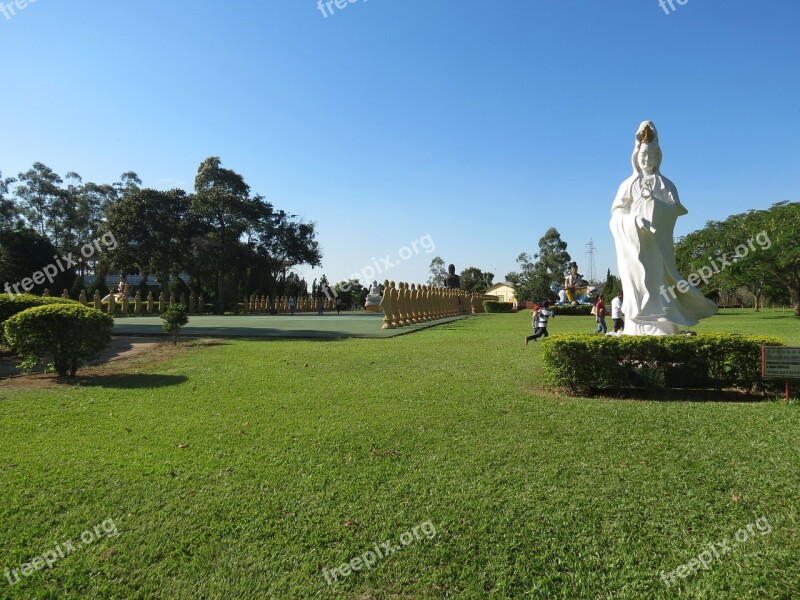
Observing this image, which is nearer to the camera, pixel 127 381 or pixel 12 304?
pixel 127 381

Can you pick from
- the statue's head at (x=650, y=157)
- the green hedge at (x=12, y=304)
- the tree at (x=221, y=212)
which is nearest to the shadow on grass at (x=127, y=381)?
the green hedge at (x=12, y=304)

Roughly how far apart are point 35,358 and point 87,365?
73.5 inches

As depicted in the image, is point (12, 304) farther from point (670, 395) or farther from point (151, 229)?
point (151, 229)

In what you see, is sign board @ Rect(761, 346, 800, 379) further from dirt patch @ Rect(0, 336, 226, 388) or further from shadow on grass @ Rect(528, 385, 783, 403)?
dirt patch @ Rect(0, 336, 226, 388)

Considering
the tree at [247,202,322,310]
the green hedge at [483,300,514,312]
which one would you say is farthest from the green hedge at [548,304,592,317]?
the tree at [247,202,322,310]

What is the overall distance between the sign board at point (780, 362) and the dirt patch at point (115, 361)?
9249 millimetres

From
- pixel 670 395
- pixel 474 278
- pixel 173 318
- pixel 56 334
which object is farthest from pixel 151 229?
pixel 474 278

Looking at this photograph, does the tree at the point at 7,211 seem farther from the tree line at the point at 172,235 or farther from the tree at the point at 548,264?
the tree at the point at 548,264

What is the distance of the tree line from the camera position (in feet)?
112

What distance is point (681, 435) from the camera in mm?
4750

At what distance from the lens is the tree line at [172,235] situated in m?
34.1

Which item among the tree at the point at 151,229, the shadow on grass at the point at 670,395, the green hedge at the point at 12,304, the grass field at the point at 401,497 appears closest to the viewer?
the grass field at the point at 401,497

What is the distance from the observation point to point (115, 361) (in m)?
9.98

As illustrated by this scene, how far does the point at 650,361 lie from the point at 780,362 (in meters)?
1.41
